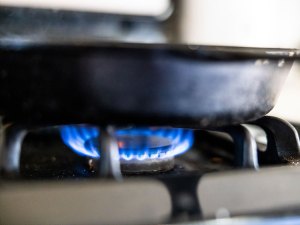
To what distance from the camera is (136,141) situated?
542 mm

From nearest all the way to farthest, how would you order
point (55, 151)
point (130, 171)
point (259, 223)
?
point (259, 223), point (130, 171), point (55, 151)

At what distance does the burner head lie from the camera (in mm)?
479

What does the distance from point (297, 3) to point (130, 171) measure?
0.54 metres

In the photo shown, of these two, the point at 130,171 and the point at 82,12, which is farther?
the point at 82,12

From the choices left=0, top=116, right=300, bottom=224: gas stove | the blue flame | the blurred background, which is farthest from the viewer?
the blurred background

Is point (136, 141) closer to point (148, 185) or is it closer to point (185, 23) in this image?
point (148, 185)

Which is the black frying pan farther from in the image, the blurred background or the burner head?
the blurred background

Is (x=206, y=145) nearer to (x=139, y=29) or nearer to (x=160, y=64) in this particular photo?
(x=139, y=29)

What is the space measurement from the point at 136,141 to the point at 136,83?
170mm

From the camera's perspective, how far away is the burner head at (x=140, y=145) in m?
0.48

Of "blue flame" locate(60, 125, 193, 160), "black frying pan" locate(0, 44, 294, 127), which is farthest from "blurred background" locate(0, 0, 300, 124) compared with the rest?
"black frying pan" locate(0, 44, 294, 127)

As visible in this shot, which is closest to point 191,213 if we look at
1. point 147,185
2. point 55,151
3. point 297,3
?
point 147,185

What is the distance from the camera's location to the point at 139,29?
2.53 ft

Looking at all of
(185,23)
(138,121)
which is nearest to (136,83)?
(138,121)
